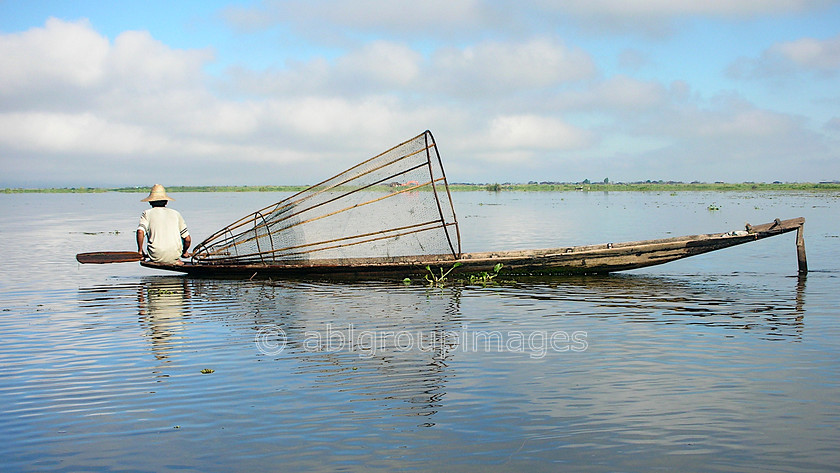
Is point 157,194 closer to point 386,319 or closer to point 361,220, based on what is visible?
point 361,220

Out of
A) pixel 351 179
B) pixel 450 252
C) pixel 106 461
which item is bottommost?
pixel 106 461

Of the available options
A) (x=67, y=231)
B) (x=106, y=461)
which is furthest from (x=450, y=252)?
(x=67, y=231)

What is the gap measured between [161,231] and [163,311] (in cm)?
282

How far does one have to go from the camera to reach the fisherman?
37.4ft

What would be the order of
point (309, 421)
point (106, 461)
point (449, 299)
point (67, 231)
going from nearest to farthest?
point (106, 461)
point (309, 421)
point (449, 299)
point (67, 231)

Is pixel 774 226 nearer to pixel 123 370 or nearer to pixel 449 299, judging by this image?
pixel 449 299

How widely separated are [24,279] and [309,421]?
1049 cm

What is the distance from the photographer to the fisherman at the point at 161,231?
11.4 meters

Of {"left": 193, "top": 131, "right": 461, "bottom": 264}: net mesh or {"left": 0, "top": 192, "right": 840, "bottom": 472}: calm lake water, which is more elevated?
{"left": 193, "top": 131, "right": 461, "bottom": 264}: net mesh

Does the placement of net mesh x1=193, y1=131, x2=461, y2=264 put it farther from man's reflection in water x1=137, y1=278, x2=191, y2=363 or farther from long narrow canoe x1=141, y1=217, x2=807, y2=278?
man's reflection in water x1=137, y1=278, x2=191, y2=363

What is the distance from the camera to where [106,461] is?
13.3 feet

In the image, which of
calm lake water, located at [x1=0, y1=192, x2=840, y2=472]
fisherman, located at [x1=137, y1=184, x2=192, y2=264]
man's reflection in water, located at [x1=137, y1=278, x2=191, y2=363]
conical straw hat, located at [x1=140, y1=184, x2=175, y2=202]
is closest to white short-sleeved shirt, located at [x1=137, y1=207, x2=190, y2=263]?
fisherman, located at [x1=137, y1=184, x2=192, y2=264]

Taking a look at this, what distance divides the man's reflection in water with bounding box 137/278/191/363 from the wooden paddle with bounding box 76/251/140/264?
21.7 inches

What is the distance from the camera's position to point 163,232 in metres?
11.6
